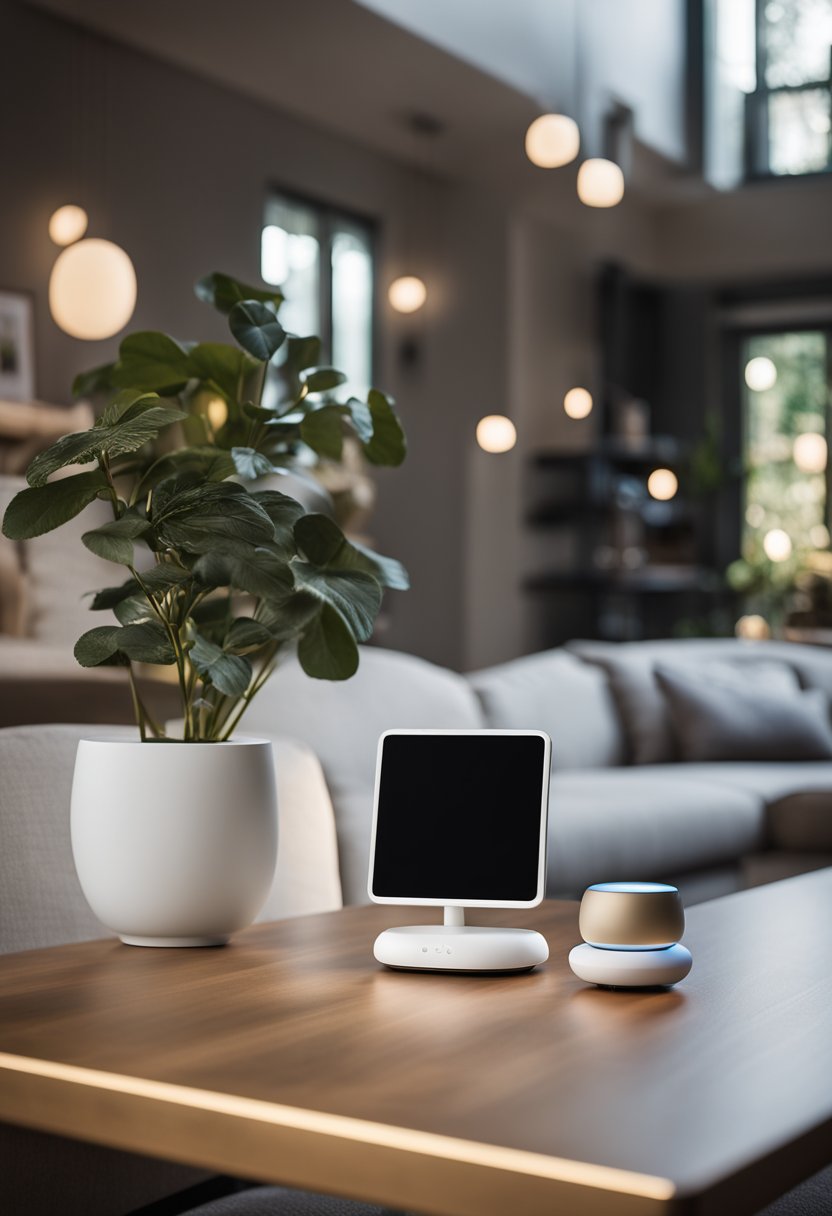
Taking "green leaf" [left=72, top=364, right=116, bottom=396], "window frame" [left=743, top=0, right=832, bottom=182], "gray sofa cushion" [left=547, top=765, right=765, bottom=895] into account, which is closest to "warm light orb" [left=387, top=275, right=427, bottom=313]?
"window frame" [left=743, top=0, right=832, bottom=182]

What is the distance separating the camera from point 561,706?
4551mm

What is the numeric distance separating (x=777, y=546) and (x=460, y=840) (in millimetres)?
8117

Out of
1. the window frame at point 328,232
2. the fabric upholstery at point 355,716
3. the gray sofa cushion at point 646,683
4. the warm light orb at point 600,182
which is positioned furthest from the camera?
the window frame at point 328,232

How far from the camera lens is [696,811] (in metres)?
3.96

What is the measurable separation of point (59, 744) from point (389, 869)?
544mm

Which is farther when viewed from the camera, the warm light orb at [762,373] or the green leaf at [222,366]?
the warm light orb at [762,373]

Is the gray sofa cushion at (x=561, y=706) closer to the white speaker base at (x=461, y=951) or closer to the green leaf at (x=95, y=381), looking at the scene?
the green leaf at (x=95, y=381)

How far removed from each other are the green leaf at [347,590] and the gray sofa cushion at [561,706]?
8.08 feet

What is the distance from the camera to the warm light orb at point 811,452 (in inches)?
368

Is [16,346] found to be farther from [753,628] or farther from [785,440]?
[785,440]

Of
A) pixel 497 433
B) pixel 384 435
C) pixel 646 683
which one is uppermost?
pixel 497 433

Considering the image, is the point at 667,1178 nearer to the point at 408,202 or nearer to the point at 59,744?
the point at 59,744

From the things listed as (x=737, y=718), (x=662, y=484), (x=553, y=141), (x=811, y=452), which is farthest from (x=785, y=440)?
(x=737, y=718)

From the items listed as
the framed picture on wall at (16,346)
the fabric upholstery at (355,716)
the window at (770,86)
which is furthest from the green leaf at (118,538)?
the window at (770,86)
